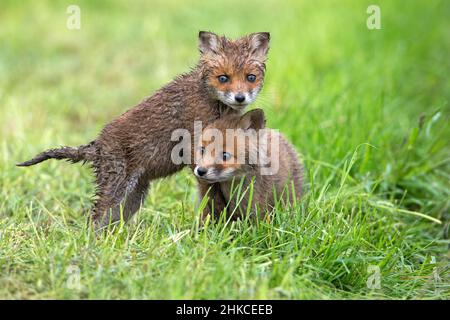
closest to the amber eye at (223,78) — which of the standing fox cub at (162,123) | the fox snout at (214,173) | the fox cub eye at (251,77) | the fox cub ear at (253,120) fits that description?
the standing fox cub at (162,123)

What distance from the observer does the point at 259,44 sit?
5.66 meters

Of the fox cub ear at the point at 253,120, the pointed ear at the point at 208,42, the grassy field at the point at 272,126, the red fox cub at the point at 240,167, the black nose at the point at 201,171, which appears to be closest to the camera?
the grassy field at the point at 272,126

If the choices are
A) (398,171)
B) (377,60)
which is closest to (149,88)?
(377,60)

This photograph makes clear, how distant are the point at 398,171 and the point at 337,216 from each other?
6.46 feet

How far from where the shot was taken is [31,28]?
12.4 metres

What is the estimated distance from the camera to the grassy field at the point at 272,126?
15.3 feet

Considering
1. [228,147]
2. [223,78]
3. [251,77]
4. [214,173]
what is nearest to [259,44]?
[251,77]

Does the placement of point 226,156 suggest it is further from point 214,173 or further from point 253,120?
point 253,120

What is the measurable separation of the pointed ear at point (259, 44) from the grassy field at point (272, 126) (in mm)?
369

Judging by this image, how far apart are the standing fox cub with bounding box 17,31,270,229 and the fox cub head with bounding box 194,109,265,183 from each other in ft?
0.42

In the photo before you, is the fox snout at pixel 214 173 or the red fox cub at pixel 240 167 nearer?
the fox snout at pixel 214 173

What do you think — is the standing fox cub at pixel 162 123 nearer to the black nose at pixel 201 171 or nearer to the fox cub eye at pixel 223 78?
the fox cub eye at pixel 223 78

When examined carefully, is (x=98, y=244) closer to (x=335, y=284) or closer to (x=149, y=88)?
(x=335, y=284)

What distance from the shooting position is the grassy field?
4.65m
